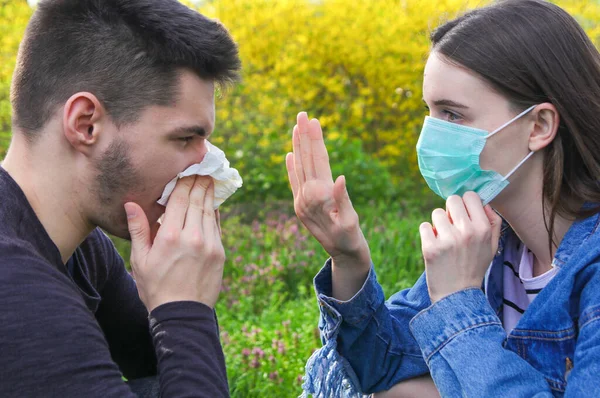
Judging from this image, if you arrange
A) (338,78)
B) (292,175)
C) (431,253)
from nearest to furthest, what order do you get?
(431,253), (292,175), (338,78)

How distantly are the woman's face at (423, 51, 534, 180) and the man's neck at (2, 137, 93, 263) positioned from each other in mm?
1186

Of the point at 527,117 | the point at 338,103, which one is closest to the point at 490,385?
the point at 527,117

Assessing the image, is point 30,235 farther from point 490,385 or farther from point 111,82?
point 490,385

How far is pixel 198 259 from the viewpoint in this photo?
2.14m

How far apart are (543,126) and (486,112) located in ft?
0.60

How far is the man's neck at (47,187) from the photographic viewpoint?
2.09m

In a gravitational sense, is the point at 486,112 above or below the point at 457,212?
above

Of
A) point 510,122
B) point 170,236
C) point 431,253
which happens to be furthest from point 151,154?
point 510,122

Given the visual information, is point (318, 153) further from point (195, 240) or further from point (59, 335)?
point (59, 335)

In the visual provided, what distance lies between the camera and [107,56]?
2156mm

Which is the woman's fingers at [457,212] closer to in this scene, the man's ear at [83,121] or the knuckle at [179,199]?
the knuckle at [179,199]

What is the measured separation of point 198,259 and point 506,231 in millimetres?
1120

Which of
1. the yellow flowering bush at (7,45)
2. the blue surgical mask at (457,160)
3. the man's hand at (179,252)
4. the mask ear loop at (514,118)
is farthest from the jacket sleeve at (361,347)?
the yellow flowering bush at (7,45)

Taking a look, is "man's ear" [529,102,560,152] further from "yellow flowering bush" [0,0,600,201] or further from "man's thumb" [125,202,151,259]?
"yellow flowering bush" [0,0,600,201]
